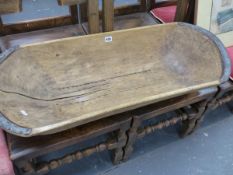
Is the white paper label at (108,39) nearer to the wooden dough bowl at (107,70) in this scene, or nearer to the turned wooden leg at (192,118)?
the wooden dough bowl at (107,70)

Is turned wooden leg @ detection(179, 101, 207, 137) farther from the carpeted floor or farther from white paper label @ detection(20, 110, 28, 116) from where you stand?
white paper label @ detection(20, 110, 28, 116)

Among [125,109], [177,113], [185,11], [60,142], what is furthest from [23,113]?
[185,11]

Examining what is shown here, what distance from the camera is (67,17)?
1241 millimetres

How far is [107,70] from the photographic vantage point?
1.11 metres

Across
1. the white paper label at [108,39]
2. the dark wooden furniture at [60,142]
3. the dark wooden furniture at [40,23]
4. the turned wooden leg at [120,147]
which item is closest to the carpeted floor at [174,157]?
the turned wooden leg at [120,147]

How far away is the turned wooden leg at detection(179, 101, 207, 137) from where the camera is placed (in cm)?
110

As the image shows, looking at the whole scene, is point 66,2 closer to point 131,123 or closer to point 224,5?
point 131,123

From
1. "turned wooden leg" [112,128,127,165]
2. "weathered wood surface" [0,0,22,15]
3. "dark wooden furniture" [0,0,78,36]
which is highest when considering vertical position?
"weathered wood surface" [0,0,22,15]

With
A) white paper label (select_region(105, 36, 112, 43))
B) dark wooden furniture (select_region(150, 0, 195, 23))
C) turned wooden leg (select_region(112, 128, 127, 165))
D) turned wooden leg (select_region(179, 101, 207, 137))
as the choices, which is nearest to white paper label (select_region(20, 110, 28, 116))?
turned wooden leg (select_region(112, 128, 127, 165))

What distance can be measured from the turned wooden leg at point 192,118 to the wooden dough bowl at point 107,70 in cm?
12

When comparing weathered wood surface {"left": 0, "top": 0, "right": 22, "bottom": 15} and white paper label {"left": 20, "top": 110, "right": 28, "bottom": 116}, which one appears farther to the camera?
weathered wood surface {"left": 0, "top": 0, "right": 22, "bottom": 15}

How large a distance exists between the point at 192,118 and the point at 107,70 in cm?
44

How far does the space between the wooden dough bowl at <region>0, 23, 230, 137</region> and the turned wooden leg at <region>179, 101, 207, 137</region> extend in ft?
0.40

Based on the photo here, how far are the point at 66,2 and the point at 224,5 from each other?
0.82 metres
